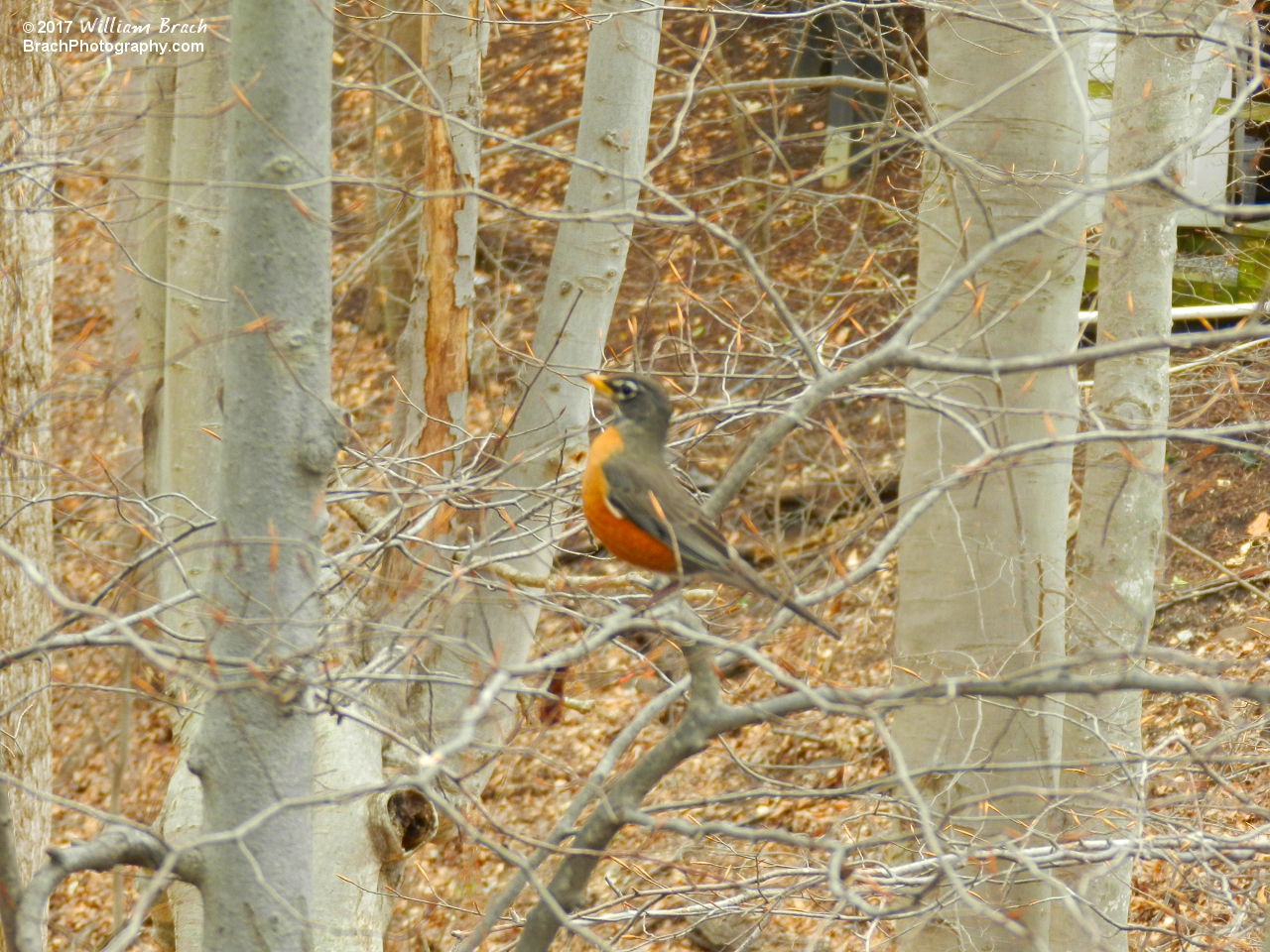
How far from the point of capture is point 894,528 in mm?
2527

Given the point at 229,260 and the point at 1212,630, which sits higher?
the point at 229,260

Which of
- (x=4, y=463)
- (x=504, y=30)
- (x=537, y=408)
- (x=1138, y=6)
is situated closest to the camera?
(x=1138, y=6)

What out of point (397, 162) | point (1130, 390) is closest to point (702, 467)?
point (397, 162)

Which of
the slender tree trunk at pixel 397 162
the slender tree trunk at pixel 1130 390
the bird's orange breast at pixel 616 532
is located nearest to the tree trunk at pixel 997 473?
the slender tree trunk at pixel 1130 390

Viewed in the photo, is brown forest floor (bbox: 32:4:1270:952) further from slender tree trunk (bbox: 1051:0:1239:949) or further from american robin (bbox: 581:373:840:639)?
american robin (bbox: 581:373:840:639)

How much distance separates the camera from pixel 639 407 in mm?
3498

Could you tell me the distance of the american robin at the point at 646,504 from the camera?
2926 mm

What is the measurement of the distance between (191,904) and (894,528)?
4093 millimetres

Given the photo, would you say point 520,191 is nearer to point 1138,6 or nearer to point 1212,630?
point 1212,630

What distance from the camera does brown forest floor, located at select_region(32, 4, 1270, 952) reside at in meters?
7.04

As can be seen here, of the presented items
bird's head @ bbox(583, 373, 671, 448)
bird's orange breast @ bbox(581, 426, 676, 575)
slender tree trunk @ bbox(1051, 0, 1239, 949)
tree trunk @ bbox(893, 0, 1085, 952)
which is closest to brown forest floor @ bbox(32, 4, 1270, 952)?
slender tree trunk @ bbox(1051, 0, 1239, 949)

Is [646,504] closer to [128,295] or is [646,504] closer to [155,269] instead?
[155,269]

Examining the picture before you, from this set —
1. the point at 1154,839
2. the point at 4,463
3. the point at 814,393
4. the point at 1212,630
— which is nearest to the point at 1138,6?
the point at 814,393

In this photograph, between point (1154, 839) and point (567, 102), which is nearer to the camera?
point (1154, 839)
